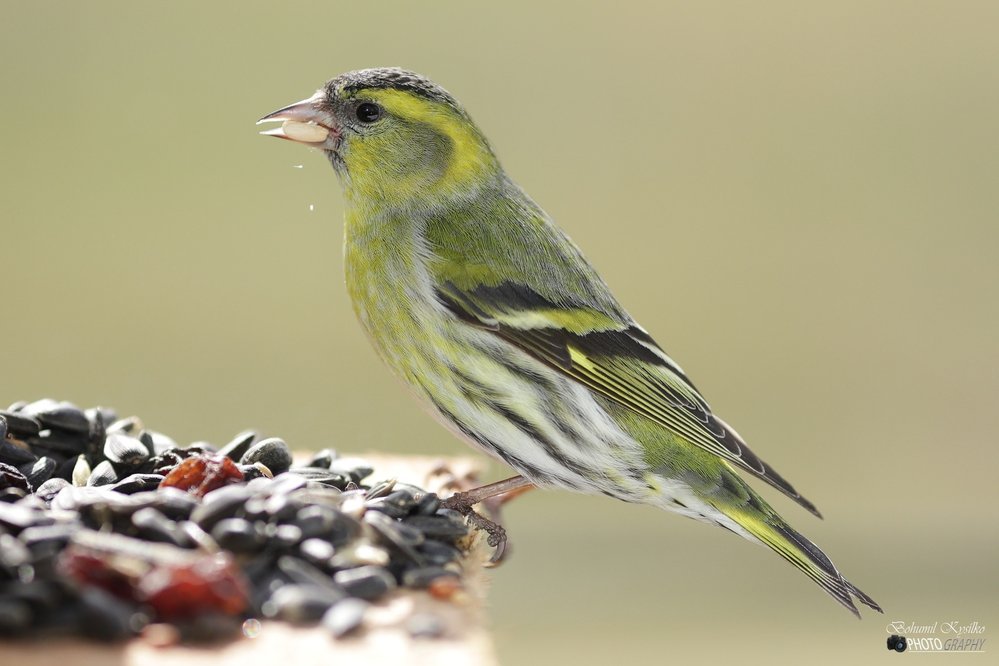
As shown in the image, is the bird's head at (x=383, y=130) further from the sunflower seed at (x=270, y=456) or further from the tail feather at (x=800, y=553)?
the tail feather at (x=800, y=553)

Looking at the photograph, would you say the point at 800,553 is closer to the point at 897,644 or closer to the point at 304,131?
the point at 897,644

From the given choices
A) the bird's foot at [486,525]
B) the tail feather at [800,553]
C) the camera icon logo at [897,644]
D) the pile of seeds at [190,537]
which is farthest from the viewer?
the camera icon logo at [897,644]

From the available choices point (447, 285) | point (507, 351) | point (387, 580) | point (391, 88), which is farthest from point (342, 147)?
point (387, 580)

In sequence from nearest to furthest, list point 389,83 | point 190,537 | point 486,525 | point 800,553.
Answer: point 190,537 < point 486,525 < point 800,553 < point 389,83

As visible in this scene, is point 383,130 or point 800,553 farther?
point 383,130

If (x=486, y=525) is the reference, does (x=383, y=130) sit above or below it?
above

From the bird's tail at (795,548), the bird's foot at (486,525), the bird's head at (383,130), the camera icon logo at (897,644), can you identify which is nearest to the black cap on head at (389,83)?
the bird's head at (383,130)

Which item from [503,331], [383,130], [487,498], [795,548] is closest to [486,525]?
[487,498]

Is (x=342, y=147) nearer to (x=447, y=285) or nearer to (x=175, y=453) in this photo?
(x=447, y=285)
